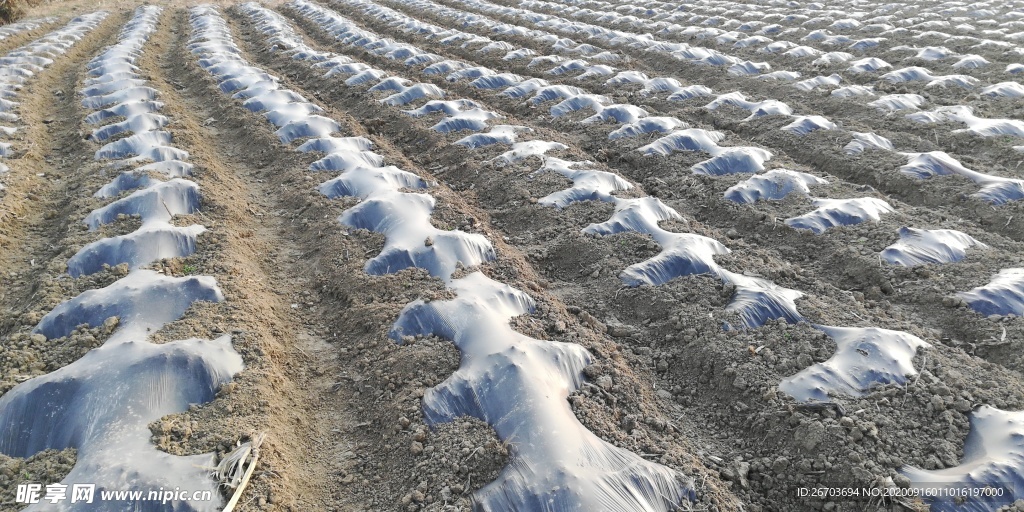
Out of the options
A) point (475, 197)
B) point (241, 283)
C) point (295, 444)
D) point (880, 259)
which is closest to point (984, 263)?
point (880, 259)

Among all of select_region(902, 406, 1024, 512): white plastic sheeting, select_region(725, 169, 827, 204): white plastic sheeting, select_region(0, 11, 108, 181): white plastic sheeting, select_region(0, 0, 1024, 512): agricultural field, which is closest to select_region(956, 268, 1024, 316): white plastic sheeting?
select_region(0, 0, 1024, 512): agricultural field

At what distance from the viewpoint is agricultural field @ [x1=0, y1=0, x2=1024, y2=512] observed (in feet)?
10.2

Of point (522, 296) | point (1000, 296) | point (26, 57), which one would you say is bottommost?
point (522, 296)

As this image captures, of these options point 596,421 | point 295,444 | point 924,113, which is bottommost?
point 295,444

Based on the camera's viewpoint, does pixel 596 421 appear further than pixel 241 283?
No

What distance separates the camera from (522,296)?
4555 millimetres

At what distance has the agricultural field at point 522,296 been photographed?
10.2ft

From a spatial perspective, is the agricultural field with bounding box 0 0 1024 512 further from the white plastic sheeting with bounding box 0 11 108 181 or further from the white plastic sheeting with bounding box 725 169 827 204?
the white plastic sheeting with bounding box 0 11 108 181

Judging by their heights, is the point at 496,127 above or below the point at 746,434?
above

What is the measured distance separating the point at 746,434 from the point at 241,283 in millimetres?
4342

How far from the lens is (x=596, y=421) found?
339 centimetres

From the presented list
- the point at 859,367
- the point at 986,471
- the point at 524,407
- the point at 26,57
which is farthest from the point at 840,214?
the point at 26,57

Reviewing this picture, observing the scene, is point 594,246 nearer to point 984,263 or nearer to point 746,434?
point 746,434

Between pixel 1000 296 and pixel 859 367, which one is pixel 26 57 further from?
pixel 1000 296
